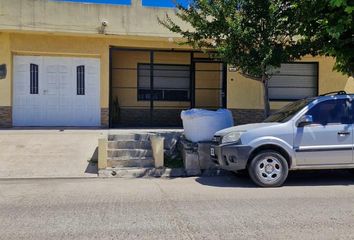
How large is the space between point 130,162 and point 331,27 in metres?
5.63

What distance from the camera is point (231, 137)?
9.38 m

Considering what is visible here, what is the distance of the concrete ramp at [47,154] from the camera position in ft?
35.4

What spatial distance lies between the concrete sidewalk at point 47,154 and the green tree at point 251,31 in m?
4.49

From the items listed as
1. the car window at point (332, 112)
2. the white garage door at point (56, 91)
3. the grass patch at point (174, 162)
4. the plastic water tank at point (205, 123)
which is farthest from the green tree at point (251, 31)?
the white garage door at point (56, 91)

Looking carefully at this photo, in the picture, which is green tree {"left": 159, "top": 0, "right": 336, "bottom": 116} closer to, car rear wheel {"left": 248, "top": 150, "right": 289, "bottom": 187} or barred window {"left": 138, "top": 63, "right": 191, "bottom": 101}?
car rear wheel {"left": 248, "top": 150, "right": 289, "bottom": 187}

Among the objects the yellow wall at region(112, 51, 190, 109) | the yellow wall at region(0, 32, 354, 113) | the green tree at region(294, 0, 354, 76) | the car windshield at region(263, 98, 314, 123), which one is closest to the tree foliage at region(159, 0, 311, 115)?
the green tree at region(294, 0, 354, 76)

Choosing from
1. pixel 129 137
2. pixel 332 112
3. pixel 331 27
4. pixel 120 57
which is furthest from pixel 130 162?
pixel 120 57

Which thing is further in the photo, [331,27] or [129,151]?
[129,151]

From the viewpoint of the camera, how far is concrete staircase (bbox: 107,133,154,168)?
37.0 ft

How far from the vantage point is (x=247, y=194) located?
27.2 ft

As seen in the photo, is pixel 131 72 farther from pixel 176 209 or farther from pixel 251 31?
pixel 176 209

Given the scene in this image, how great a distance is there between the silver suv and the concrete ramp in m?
3.69

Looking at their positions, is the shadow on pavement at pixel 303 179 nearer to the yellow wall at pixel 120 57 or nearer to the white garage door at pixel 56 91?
the yellow wall at pixel 120 57

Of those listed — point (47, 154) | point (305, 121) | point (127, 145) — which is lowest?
point (47, 154)
